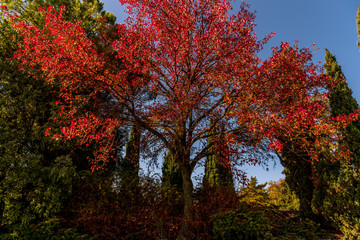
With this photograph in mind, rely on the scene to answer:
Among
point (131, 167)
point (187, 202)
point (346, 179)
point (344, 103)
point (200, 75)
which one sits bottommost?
point (187, 202)

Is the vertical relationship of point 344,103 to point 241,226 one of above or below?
above

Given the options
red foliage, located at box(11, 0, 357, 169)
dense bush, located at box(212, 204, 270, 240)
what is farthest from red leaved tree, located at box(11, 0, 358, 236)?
dense bush, located at box(212, 204, 270, 240)

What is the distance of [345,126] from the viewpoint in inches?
286

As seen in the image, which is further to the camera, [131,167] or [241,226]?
[131,167]

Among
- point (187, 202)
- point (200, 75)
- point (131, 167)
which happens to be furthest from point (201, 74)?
point (131, 167)

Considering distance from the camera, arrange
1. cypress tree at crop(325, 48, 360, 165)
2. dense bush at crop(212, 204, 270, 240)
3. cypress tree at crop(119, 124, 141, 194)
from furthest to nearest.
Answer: cypress tree at crop(119, 124, 141, 194) < cypress tree at crop(325, 48, 360, 165) < dense bush at crop(212, 204, 270, 240)

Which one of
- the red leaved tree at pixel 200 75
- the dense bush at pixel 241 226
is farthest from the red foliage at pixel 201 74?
the dense bush at pixel 241 226

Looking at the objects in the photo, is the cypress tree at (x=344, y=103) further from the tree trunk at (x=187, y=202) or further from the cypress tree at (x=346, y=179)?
the tree trunk at (x=187, y=202)

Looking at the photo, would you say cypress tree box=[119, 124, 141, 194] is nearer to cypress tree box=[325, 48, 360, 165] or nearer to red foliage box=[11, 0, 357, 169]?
red foliage box=[11, 0, 357, 169]

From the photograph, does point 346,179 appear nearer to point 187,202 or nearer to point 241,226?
point 241,226

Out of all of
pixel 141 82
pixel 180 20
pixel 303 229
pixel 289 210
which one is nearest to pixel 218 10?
pixel 180 20

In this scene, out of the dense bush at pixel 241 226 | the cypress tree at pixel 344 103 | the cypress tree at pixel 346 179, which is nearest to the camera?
the dense bush at pixel 241 226

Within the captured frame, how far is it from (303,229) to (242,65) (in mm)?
5831

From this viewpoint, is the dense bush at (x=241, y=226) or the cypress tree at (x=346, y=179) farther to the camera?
the cypress tree at (x=346, y=179)
